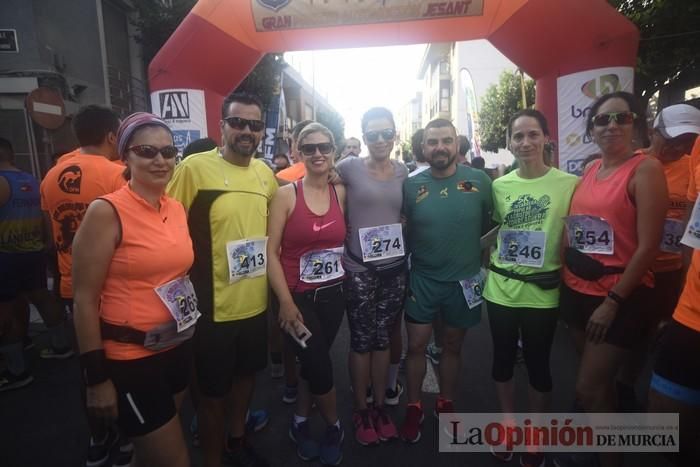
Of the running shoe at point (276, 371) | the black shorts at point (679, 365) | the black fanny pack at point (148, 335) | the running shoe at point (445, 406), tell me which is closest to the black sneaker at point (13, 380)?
the running shoe at point (276, 371)

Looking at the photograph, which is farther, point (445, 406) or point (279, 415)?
point (279, 415)

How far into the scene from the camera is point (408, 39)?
538 centimetres

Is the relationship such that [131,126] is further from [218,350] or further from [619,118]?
[619,118]

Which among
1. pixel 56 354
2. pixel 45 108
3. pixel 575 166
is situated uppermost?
pixel 45 108

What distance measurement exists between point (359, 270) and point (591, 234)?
53.5 inches

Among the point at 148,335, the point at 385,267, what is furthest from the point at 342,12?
the point at 148,335

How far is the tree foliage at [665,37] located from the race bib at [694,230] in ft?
25.9

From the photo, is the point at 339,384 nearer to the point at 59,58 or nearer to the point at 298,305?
the point at 298,305

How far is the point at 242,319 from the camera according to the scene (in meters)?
2.21

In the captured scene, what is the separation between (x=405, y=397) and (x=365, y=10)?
4429 millimetres

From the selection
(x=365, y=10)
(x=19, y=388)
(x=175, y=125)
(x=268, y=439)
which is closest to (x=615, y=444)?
(x=268, y=439)

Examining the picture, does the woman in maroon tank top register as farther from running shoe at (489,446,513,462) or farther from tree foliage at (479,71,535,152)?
tree foliage at (479,71,535,152)

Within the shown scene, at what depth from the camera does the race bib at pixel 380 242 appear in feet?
8.50

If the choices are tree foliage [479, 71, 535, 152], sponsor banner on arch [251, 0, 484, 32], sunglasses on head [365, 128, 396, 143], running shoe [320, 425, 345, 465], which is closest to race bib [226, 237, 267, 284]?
sunglasses on head [365, 128, 396, 143]
